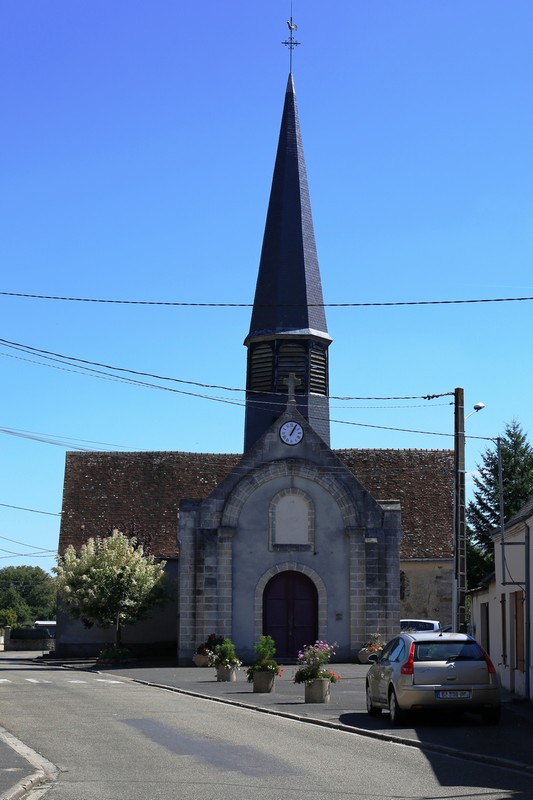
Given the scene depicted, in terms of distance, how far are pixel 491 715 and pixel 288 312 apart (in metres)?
26.3

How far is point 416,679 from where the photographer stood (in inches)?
632

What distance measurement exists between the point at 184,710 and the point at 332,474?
1959cm

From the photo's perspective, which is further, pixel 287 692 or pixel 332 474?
pixel 332 474

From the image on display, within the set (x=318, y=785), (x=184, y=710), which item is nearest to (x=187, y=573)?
(x=184, y=710)

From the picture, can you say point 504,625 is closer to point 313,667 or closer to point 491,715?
point 313,667

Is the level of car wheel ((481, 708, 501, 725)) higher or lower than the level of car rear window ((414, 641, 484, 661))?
lower

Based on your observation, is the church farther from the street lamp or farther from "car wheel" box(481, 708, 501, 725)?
"car wheel" box(481, 708, 501, 725)

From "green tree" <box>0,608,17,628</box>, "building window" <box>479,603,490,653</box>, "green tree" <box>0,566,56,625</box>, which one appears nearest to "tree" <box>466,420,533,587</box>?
"building window" <box>479,603,490,653</box>

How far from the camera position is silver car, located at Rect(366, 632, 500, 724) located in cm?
1605

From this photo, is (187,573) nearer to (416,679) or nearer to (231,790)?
(416,679)

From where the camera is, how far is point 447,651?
1661 centimetres

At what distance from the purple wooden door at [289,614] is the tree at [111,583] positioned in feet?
13.5

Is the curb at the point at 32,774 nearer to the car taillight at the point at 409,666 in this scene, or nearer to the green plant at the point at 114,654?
the car taillight at the point at 409,666

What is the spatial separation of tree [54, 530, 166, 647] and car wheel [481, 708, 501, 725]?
22.8m
